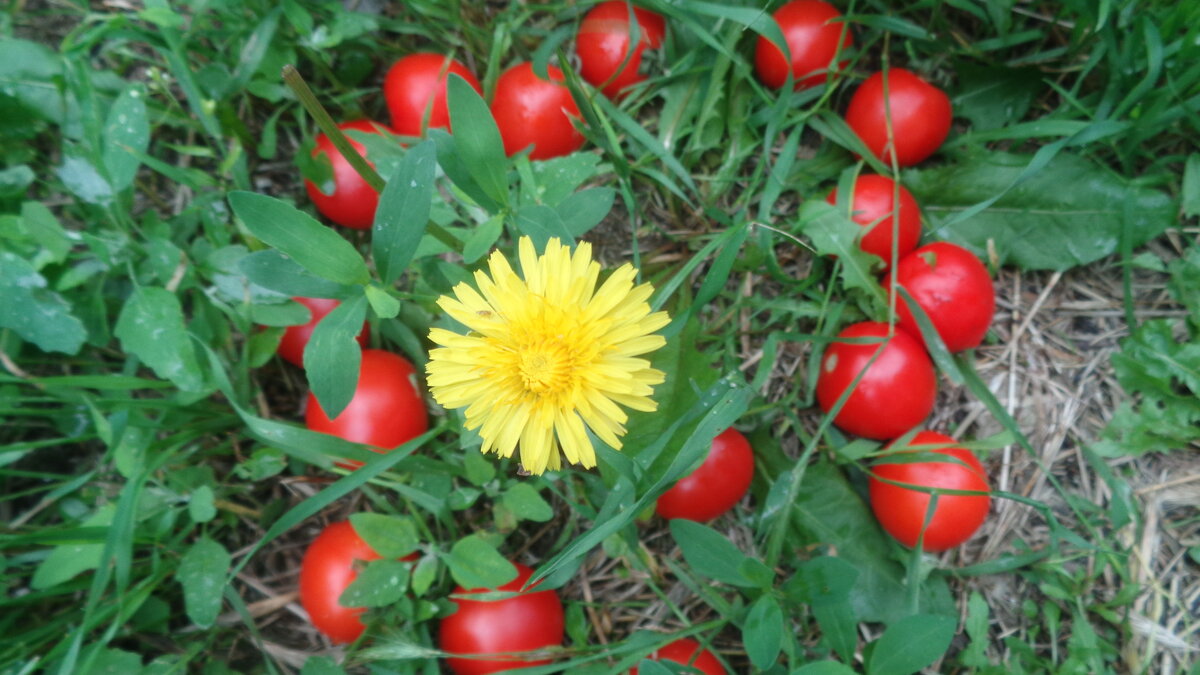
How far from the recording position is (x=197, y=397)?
1.99 meters

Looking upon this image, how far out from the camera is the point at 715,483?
1932 mm

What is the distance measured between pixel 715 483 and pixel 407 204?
1.06 m

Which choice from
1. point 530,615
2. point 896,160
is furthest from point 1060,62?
point 530,615

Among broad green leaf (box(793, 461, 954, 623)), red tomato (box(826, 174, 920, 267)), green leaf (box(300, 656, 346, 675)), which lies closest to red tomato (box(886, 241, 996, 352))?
red tomato (box(826, 174, 920, 267))

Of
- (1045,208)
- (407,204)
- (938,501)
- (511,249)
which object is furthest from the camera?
(1045,208)

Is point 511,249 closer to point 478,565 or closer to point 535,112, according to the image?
point 535,112

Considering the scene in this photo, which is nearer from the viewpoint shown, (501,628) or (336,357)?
(336,357)

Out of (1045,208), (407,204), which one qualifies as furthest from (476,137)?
(1045,208)

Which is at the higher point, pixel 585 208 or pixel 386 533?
pixel 585 208

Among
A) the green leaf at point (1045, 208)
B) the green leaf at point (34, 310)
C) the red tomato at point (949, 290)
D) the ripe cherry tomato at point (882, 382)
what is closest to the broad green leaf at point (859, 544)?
the ripe cherry tomato at point (882, 382)

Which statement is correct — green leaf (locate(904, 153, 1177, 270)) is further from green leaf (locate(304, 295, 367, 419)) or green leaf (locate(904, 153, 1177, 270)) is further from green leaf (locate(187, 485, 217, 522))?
green leaf (locate(187, 485, 217, 522))

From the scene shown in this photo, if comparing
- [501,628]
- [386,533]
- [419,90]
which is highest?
[419,90]

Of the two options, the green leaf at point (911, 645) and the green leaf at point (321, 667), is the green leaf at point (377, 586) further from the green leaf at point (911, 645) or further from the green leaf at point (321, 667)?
the green leaf at point (911, 645)

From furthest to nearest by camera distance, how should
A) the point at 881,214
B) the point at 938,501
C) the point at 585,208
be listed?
the point at 881,214, the point at 938,501, the point at 585,208
